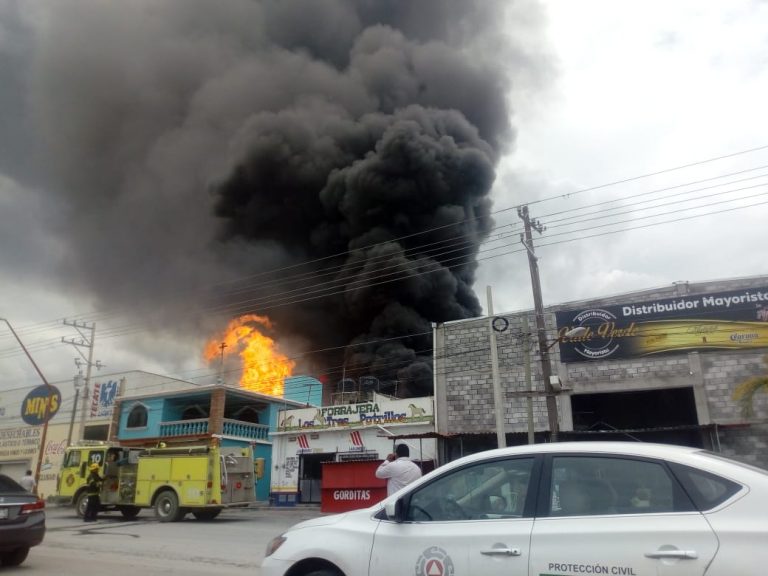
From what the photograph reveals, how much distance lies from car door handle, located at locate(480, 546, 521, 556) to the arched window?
28.7m

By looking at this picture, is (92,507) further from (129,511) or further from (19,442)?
(19,442)

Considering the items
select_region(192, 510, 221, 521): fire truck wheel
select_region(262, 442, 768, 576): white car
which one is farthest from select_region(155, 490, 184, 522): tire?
select_region(262, 442, 768, 576): white car

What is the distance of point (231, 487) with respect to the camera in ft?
53.3

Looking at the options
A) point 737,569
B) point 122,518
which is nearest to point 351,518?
point 737,569

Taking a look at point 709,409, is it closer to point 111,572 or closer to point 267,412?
point 111,572

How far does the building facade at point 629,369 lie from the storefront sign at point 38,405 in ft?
77.6

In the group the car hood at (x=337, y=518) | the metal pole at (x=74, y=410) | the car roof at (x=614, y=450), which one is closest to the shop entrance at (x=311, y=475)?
the metal pole at (x=74, y=410)

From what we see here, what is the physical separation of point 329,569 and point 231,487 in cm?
1357

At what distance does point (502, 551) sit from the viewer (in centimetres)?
318

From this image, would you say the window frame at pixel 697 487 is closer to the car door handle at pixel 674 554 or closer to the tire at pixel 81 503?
the car door handle at pixel 674 554

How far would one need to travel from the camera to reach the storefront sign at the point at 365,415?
21828 mm

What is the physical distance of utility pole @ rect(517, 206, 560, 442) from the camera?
15.7m

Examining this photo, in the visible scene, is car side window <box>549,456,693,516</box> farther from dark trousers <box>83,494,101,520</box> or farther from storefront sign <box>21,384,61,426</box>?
storefront sign <box>21,384,61,426</box>

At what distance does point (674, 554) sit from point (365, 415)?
20.2m
